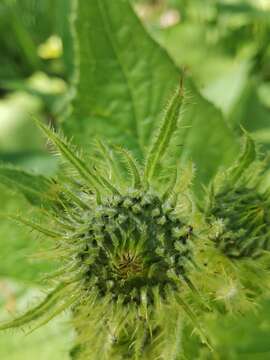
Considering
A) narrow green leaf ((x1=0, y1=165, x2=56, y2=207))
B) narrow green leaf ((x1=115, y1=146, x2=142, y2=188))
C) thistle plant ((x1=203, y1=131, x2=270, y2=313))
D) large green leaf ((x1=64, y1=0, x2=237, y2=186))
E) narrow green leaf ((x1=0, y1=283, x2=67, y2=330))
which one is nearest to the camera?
narrow green leaf ((x1=0, y1=283, x2=67, y2=330))

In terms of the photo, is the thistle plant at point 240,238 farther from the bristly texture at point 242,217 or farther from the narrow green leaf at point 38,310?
the narrow green leaf at point 38,310

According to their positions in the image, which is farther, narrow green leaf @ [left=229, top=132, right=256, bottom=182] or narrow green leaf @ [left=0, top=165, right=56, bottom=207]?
narrow green leaf @ [left=0, top=165, right=56, bottom=207]

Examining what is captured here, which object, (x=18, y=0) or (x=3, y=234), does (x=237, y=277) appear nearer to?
(x=3, y=234)

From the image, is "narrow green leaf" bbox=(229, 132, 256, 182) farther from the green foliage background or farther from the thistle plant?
the green foliage background

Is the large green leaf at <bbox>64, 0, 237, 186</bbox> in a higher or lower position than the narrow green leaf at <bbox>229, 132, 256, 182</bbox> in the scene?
higher

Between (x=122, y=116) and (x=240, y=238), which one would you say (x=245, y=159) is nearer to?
(x=240, y=238)

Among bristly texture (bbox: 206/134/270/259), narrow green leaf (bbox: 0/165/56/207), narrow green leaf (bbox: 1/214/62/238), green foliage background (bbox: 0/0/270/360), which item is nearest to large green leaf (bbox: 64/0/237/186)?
green foliage background (bbox: 0/0/270/360)
